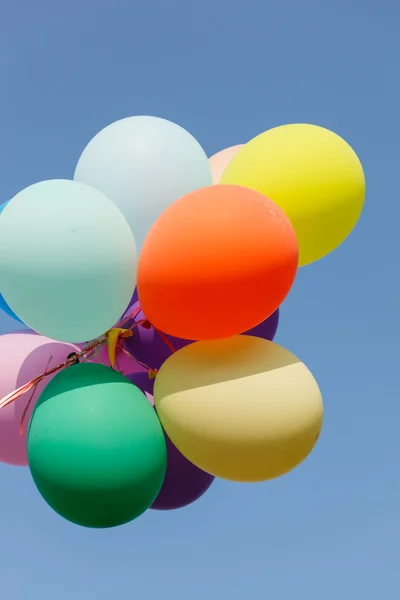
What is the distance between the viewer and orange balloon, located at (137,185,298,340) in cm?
395

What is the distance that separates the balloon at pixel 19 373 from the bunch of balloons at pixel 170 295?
19cm

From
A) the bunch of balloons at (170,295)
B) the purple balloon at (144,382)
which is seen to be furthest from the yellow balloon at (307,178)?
the purple balloon at (144,382)

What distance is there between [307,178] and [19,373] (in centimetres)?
167

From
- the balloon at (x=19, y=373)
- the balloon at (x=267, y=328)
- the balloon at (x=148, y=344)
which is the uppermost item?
the balloon at (x=267, y=328)

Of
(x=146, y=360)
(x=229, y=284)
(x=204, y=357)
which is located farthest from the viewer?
A: (x=146, y=360)

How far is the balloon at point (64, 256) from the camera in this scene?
3.97 metres

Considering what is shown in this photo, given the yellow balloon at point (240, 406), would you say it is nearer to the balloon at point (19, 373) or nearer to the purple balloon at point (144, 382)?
the purple balloon at point (144, 382)

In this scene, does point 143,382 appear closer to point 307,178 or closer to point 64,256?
point 64,256

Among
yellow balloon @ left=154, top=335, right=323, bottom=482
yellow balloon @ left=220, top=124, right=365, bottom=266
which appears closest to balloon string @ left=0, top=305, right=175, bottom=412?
yellow balloon @ left=154, top=335, right=323, bottom=482

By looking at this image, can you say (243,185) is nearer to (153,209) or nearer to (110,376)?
(153,209)

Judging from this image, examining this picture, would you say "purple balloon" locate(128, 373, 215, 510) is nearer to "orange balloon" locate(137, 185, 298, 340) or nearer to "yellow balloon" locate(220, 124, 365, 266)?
"orange balloon" locate(137, 185, 298, 340)

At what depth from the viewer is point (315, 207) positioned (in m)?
4.40

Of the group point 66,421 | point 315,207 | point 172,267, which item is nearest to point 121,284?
point 172,267

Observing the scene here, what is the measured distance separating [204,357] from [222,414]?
30 cm
